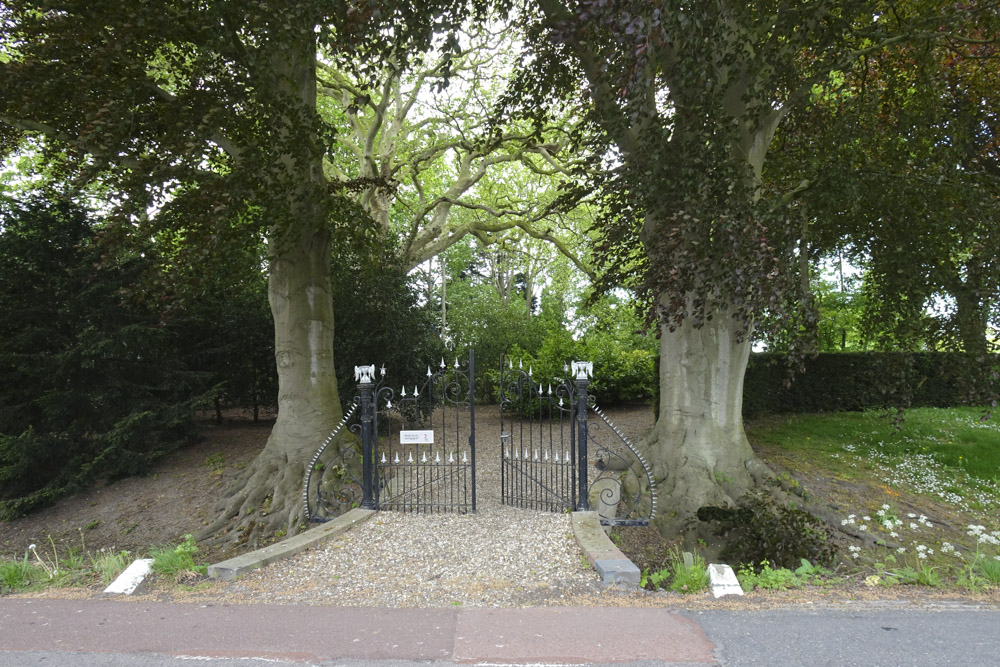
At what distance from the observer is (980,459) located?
10.7 metres

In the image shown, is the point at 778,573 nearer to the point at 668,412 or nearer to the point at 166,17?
the point at 668,412

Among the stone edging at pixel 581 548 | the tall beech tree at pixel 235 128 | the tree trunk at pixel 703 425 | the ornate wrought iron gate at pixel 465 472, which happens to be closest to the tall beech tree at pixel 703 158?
the tree trunk at pixel 703 425

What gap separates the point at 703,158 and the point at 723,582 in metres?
4.42

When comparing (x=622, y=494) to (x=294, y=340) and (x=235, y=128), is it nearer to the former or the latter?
(x=294, y=340)

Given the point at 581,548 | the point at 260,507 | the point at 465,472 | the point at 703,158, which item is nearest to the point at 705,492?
the point at 581,548

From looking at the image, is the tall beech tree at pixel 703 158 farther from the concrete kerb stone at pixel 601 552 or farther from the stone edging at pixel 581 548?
the stone edging at pixel 581 548

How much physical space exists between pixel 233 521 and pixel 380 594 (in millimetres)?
4751

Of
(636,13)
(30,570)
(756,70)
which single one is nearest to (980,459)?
(756,70)

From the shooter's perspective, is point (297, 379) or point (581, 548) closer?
point (581, 548)

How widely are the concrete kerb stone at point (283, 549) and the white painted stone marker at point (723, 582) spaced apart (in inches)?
152

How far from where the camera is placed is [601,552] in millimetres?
5727

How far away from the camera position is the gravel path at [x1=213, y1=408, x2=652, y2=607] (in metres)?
4.93

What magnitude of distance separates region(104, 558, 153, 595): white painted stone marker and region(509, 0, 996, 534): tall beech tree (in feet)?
19.2

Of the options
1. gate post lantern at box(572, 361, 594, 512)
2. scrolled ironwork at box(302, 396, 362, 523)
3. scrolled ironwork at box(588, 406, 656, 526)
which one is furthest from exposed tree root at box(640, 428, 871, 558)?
scrolled ironwork at box(302, 396, 362, 523)
